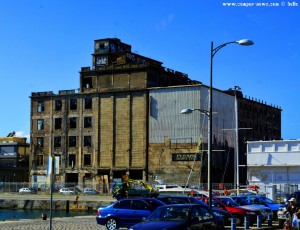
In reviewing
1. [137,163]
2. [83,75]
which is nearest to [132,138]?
[137,163]

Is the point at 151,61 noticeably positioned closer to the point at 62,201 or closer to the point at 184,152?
the point at 184,152

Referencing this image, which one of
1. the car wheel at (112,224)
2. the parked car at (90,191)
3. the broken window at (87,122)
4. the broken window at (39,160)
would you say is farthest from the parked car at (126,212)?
the broken window at (39,160)

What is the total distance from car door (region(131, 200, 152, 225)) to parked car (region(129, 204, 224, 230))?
5.94 m

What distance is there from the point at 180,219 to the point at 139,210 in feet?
24.4

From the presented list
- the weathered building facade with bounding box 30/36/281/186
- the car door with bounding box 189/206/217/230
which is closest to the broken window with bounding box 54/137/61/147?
the weathered building facade with bounding box 30/36/281/186

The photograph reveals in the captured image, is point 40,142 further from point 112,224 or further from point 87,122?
point 112,224

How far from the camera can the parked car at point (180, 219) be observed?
16.5m

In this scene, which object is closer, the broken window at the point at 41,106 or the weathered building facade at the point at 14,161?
the broken window at the point at 41,106

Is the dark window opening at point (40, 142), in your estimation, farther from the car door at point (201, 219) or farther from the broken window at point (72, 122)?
the car door at point (201, 219)

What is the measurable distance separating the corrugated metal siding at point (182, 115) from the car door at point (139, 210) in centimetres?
5872

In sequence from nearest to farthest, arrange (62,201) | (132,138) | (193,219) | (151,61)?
(193,219)
(62,201)
(132,138)
(151,61)

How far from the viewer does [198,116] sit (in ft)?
274

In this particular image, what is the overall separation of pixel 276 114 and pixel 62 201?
6100 centimetres

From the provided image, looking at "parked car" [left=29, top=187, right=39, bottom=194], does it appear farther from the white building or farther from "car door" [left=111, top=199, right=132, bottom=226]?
"car door" [left=111, top=199, right=132, bottom=226]
